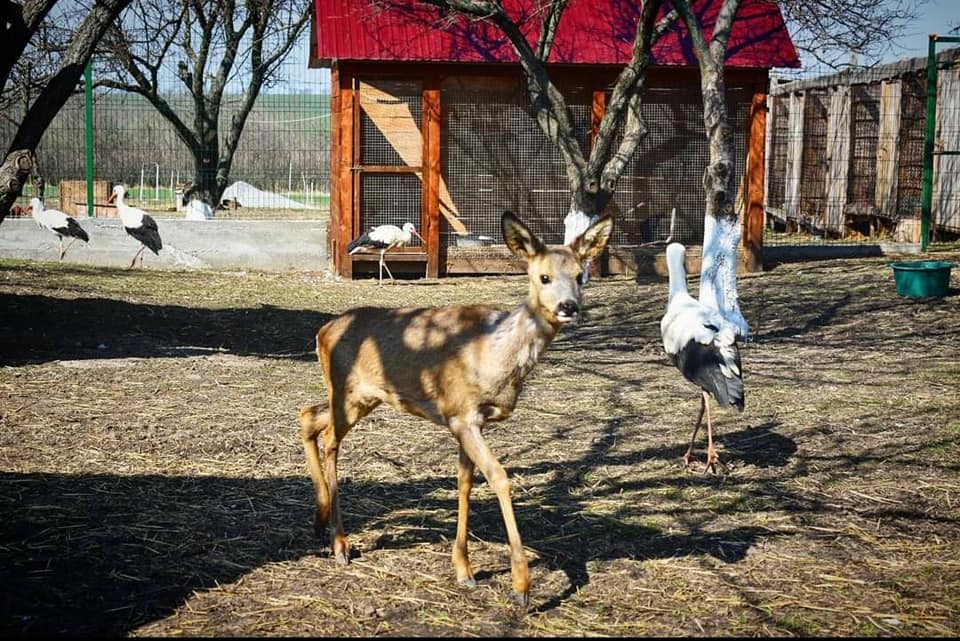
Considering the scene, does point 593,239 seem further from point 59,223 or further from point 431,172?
point 59,223

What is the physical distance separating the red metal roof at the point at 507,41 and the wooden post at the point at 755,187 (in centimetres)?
69

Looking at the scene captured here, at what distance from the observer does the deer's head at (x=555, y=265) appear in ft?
14.8

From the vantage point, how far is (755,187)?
1591 centimetres

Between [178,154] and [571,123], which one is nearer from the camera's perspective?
[571,123]

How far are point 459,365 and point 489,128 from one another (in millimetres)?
11349

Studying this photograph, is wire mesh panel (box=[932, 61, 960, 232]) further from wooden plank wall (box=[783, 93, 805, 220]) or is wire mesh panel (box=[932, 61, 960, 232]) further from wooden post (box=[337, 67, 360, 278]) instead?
wooden post (box=[337, 67, 360, 278])

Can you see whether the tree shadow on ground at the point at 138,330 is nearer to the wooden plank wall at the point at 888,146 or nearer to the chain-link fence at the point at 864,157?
the chain-link fence at the point at 864,157

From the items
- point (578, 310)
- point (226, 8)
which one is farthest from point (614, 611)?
point (226, 8)

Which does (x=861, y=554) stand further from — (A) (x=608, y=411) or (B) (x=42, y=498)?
(B) (x=42, y=498)

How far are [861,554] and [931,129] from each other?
1305 centimetres

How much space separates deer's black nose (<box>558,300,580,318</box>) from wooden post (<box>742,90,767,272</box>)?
11902mm

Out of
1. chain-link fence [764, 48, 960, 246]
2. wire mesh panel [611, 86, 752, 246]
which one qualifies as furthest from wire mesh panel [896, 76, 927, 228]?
wire mesh panel [611, 86, 752, 246]

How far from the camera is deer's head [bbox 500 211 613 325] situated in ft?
14.8

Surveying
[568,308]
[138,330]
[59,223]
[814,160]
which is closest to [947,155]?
[814,160]
